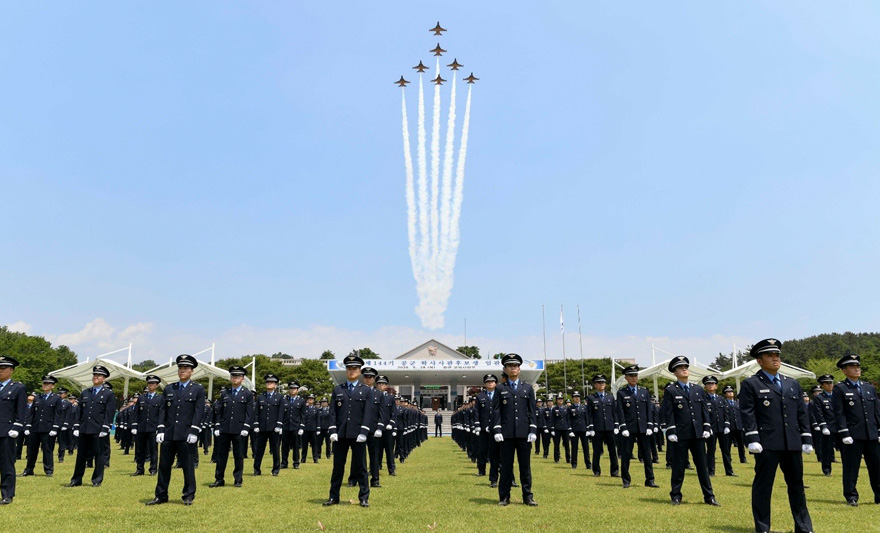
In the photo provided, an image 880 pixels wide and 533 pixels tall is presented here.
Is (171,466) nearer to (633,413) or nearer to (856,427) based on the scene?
(633,413)

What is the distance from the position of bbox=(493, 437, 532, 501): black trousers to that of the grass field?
0.33 m

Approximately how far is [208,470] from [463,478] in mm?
7698

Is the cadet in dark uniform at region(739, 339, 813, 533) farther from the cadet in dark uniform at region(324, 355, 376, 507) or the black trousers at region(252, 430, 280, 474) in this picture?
the black trousers at region(252, 430, 280, 474)

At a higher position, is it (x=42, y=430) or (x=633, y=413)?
(x=633, y=413)

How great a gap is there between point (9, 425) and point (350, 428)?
5517 millimetres

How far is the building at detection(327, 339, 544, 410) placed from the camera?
6888 cm

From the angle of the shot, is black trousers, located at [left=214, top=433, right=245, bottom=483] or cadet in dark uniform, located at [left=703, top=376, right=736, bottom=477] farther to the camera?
cadet in dark uniform, located at [left=703, top=376, right=736, bottom=477]

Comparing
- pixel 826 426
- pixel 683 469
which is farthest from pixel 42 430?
pixel 826 426

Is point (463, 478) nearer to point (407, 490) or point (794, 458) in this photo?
point (407, 490)


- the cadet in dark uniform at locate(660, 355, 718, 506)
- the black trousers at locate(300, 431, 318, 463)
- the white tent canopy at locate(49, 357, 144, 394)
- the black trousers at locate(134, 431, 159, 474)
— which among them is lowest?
the black trousers at locate(300, 431, 318, 463)

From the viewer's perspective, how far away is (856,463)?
10023mm

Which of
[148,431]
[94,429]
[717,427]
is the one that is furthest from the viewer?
[717,427]

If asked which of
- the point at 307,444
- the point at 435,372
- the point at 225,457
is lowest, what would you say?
the point at 307,444

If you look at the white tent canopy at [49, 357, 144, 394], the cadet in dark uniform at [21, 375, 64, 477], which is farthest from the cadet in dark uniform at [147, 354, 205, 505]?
the white tent canopy at [49, 357, 144, 394]
